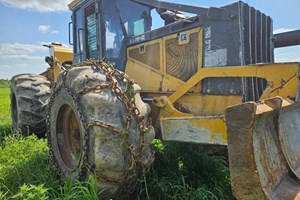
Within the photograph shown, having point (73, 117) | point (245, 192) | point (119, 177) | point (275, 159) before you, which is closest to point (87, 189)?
point (119, 177)

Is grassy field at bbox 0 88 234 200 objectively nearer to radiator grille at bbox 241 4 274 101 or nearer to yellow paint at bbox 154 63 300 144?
yellow paint at bbox 154 63 300 144

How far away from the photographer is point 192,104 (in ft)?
11.5

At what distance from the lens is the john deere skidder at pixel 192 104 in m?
2.32

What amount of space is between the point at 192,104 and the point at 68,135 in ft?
4.79

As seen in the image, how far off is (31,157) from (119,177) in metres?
1.86

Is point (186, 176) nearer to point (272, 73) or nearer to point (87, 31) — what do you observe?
point (272, 73)

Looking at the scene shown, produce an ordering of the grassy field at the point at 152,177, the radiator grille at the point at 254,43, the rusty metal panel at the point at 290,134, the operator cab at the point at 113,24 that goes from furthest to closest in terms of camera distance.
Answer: the operator cab at the point at 113,24, the radiator grille at the point at 254,43, the grassy field at the point at 152,177, the rusty metal panel at the point at 290,134

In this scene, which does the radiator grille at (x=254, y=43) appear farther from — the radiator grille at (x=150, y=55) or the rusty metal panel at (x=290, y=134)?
the radiator grille at (x=150, y=55)

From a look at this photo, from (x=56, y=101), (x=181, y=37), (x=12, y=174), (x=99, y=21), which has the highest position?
(x=99, y=21)

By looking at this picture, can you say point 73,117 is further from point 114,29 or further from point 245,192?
point 245,192

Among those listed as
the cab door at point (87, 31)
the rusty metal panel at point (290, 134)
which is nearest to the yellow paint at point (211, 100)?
the rusty metal panel at point (290, 134)

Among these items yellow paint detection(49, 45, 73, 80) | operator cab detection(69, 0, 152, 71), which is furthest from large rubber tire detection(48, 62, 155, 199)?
yellow paint detection(49, 45, 73, 80)

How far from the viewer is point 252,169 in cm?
207

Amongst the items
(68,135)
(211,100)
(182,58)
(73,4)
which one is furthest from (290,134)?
(73,4)
